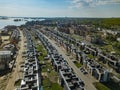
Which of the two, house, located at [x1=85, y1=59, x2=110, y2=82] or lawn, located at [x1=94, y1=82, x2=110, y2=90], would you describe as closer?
lawn, located at [x1=94, y1=82, x2=110, y2=90]

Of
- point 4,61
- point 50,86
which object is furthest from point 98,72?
point 4,61

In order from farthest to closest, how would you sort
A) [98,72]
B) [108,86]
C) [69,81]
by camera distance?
[98,72], [108,86], [69,81]

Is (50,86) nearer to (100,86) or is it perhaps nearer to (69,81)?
(69,81)

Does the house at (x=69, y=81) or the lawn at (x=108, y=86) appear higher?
the house at (x=69, y=81)

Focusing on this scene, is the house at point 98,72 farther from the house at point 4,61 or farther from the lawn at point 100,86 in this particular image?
the house at point 4,61

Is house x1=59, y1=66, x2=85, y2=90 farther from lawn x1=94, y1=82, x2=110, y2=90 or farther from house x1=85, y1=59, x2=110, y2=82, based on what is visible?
house x1=85, y1=59, x2=110, y2=82

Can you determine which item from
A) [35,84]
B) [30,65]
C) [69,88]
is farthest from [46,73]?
[69,88]

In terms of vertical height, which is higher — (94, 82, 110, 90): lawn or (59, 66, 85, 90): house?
(59, 66, 85, 90): house

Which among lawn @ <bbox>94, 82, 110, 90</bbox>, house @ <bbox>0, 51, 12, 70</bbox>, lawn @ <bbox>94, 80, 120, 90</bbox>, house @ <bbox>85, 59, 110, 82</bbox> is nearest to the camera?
lawn @ <bbox>94, 82, 110, 90</bbox>

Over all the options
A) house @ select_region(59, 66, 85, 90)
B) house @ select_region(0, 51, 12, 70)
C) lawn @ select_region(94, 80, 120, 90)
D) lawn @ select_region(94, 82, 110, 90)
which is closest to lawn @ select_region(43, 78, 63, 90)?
house @ select_region(59, 66, 85, 90)

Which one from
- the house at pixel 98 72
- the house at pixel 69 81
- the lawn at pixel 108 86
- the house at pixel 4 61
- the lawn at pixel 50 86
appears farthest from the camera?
the house at pixel 4 61

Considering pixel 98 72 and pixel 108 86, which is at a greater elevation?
pixel 98 72

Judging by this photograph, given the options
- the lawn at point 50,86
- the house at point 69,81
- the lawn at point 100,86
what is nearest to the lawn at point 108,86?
the lawn at point 100,86
